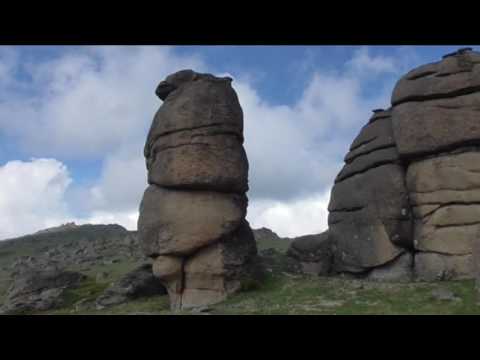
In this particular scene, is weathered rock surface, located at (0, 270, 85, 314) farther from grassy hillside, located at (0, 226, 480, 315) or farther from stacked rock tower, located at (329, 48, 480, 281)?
stacked rock tower, located at (329, 48, 480, 281)

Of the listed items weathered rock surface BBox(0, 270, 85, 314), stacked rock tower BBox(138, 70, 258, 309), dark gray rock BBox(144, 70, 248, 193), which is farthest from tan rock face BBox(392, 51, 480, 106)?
weathered rock surface BBox(0, 270, 85, 314)

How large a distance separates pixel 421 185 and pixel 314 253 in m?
9.23

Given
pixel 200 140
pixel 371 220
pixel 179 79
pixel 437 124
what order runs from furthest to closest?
pixel 179 79, pixel 371 220, pixel 437 124, pixel 200 140

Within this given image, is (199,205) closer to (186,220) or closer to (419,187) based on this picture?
(186,220)

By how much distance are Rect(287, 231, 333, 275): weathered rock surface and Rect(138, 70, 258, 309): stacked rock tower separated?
6.43m

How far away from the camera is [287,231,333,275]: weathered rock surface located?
31.9 meters

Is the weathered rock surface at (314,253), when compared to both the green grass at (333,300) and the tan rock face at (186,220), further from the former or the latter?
the tan rock face at (186,220)

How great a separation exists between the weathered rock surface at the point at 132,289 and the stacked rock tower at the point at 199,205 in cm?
379

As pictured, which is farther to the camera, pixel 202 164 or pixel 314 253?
pixel 314 253

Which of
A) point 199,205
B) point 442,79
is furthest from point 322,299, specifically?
point 442,79

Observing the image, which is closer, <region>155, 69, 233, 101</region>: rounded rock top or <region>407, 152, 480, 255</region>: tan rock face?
<region>407, 152, 480, 255</region>: tan rock face

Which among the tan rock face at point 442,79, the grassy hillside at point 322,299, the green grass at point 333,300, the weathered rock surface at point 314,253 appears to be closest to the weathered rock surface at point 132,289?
the grassy hillside at point 322,299

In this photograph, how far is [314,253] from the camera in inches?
1307

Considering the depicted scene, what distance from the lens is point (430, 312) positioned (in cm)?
1784
